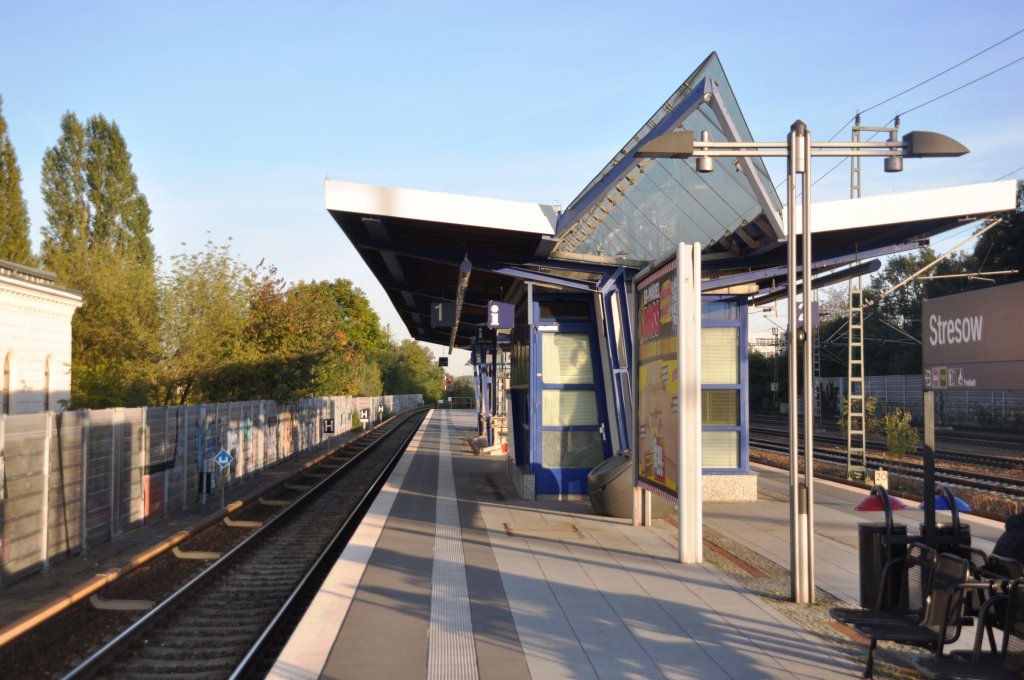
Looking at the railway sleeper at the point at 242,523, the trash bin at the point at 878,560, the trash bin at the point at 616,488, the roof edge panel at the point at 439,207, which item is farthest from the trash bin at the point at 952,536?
the railway sleeper at the point at 242,523

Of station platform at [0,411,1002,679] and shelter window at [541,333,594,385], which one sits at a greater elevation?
shelter window at [541,333,594,385]

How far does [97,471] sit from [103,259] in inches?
937

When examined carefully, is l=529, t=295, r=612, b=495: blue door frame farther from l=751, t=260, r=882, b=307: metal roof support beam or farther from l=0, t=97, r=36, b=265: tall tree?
l=0, t=97, r=36, b=265: tall tree

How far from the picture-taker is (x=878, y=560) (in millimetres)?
7559

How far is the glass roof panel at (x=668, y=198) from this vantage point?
1370cm

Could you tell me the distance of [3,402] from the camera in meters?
24.8

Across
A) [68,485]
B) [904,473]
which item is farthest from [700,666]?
[904,473]

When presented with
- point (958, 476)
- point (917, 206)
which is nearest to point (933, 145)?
point (917, 206)

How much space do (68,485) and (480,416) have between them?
1328 inches

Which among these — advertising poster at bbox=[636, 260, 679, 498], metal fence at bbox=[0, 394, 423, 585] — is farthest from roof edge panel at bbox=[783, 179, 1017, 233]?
metal fence at bbox=[0, 394, 423, 585]

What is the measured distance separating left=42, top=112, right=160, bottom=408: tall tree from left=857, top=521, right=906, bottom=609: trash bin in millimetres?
20827

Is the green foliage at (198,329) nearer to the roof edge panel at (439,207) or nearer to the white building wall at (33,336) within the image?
the white building wall at (33,336)

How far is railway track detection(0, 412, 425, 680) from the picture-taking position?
794 centimetres

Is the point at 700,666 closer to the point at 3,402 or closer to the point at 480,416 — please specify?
the point at 3,402
